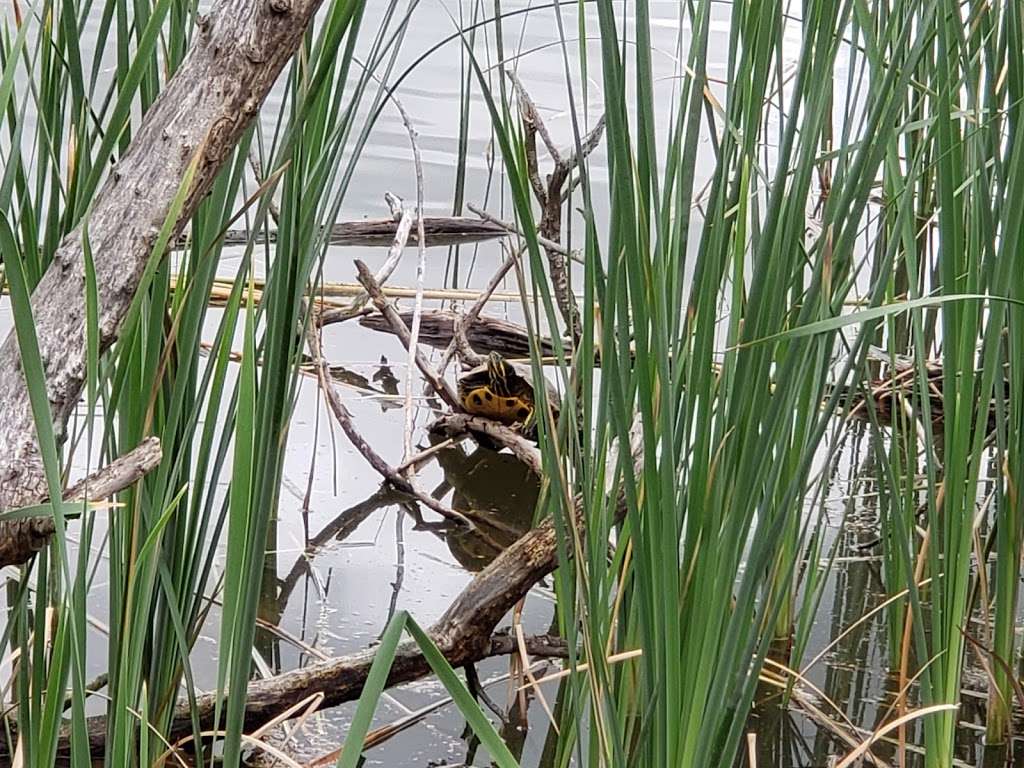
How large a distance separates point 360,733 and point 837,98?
448cm

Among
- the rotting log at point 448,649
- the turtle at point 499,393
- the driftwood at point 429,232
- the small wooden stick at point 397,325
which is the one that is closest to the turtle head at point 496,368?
the turtle at point 499,393

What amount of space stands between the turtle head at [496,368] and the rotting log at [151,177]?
1799 millimetres

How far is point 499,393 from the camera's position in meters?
2.65

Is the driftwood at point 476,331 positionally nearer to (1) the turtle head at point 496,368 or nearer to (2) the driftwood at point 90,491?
(1) the turtle head at point 496,368

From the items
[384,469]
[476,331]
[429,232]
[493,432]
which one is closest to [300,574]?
[384,469]

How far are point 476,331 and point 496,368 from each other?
60 centimetres

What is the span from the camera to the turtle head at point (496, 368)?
104 inches

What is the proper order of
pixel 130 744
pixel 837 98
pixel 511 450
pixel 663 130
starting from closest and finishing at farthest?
1. pixel 130 744
2. pixel 511 450
3. pixel 663 130
4. pixel 837 98

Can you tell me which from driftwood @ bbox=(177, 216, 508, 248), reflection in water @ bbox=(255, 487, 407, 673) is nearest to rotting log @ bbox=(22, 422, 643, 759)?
reflection in water @ bbox=(255, 487, 407, 673)

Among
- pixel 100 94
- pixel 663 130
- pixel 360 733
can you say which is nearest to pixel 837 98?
pixel 663 130

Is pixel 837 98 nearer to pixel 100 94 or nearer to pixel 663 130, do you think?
pixel 663 130

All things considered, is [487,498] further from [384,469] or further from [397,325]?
[397,325]

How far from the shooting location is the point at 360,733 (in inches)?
31.8

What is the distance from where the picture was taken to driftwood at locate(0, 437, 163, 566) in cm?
78
